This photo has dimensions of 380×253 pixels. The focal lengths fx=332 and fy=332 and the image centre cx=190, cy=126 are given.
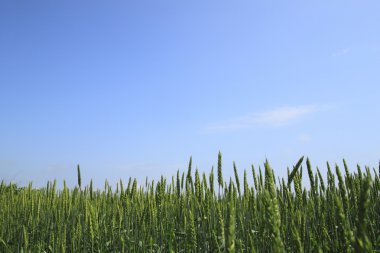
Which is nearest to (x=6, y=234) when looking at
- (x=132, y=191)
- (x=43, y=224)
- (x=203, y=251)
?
(x=43, y=224)

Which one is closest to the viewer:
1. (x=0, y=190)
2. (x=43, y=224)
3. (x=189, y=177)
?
(x=189, y=177)

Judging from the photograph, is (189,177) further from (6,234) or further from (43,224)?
(6,234)

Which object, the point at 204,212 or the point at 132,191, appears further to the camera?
the point at 132,191

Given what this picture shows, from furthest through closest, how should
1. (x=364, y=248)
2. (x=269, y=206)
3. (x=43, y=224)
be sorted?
(x=43, y=224), (x=269, y=206), (x=364, y=248)

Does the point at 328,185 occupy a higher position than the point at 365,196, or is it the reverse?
the point at 328,185

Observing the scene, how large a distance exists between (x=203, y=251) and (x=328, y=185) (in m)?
1.49

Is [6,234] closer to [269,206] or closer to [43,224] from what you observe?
[43,224]

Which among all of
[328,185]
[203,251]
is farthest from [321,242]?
[203,251]

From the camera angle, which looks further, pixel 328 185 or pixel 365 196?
pixel 328 185

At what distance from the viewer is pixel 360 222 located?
1.03 m

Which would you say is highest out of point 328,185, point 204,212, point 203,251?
point 328,185

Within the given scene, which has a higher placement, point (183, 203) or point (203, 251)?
point (183, 203)

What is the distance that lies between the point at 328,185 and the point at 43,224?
4.28m

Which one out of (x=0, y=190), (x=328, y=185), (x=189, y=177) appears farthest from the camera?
(x=0, y=190)
